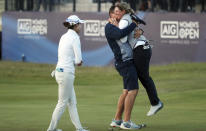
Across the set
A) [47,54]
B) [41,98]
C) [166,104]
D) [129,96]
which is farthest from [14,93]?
[47,54]

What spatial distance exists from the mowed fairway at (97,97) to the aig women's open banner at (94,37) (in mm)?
730

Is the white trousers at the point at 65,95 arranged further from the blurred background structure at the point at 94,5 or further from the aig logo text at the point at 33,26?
the aig logo text at the point at 33,26

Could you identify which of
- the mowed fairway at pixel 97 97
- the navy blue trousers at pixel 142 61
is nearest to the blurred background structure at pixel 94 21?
the mowed fairway at pixel 97 97

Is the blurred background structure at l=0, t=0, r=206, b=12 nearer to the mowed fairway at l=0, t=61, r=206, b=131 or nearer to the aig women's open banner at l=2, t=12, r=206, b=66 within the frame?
the aig women's open banner at l=2, t=12, r=206, b=66

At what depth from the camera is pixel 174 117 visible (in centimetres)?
1149

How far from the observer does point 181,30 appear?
24094 millimetres

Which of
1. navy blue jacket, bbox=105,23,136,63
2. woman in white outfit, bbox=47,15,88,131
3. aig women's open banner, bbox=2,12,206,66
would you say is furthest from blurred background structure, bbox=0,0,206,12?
woman in white outfit, bbox=47,15,88,131

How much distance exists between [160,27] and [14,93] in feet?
27.5

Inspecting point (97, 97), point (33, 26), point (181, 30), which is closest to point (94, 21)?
point (33, 26)

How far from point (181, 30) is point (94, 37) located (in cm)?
406

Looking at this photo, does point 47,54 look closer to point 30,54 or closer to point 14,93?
point 30,54

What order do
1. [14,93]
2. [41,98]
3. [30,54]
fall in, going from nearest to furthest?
[41,98] < [14,93] < [30,54]

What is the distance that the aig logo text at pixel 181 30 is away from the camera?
23891 millimetres

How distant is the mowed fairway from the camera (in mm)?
10734
